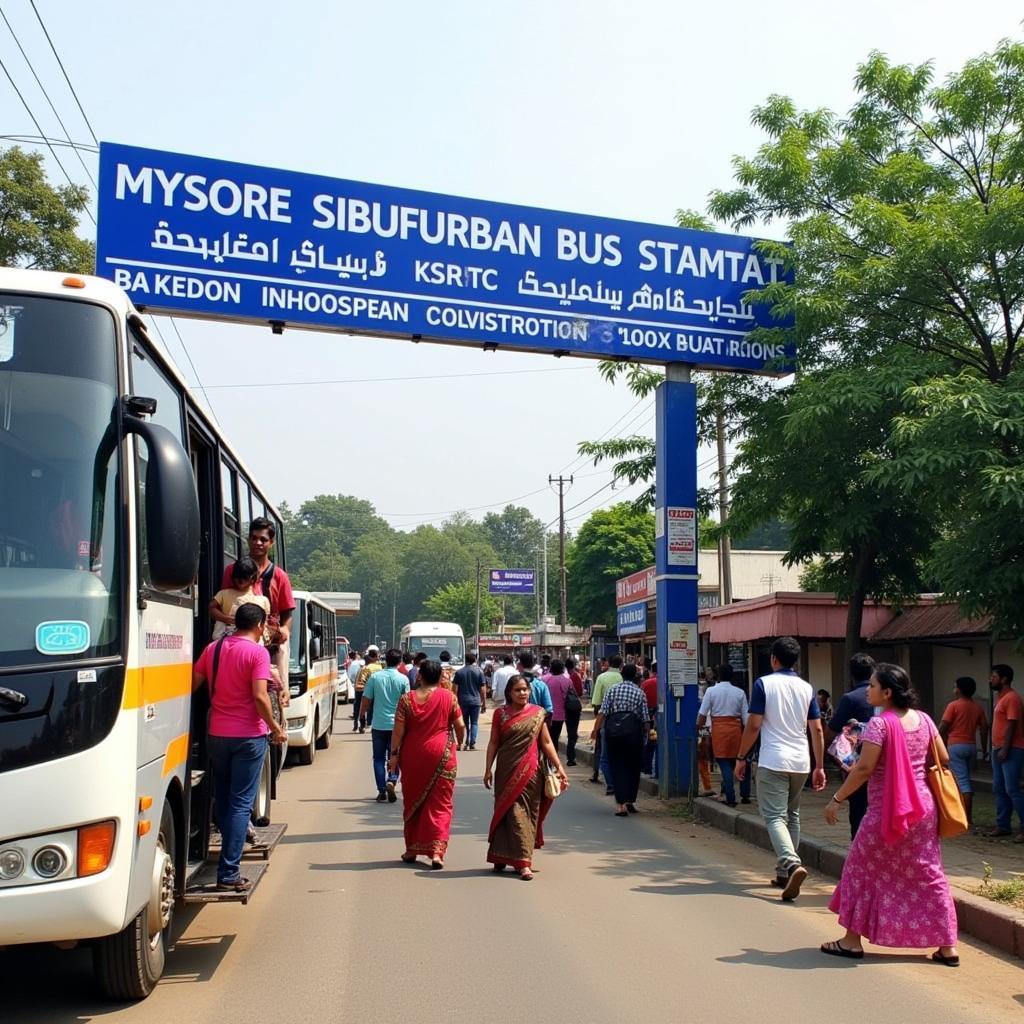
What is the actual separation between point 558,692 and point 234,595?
11.2m

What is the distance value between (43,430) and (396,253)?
27.8 feet

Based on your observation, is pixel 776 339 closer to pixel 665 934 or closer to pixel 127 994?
pixel 665 934

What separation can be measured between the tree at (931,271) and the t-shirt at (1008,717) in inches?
28.5

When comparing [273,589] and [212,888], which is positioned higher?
[273,589]

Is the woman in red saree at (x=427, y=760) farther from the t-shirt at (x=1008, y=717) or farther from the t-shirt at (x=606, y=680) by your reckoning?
the t-shirt at (x=606, y=680)

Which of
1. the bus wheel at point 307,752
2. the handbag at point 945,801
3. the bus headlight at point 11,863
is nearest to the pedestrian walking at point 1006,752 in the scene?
the handbag at point 945,801

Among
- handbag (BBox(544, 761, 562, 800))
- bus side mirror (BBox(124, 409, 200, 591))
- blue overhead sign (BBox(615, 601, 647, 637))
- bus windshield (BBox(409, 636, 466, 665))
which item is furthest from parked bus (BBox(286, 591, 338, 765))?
bus windshield (BBox(409, 636, 466, 665))

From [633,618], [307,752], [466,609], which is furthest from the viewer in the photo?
[466,609]

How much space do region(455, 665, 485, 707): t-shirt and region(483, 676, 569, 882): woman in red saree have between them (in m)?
9.79

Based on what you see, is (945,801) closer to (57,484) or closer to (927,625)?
(57,484)

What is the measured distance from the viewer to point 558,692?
58.8 ft

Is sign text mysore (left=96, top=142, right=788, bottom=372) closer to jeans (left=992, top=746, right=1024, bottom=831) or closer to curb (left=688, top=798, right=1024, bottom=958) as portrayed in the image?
curb (left=688, top=798, right=1024, bottom=958)

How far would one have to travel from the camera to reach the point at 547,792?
31.5 ft

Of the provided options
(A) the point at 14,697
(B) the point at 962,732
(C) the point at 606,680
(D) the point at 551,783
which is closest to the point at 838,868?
(D) the point at 551,783
